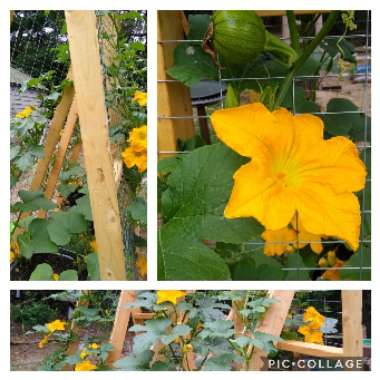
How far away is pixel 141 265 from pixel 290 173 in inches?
25.5

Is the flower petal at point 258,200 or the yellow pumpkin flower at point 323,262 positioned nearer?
the flower petal at point 258,200

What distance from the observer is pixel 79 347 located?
1.56m

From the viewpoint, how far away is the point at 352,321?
122cm

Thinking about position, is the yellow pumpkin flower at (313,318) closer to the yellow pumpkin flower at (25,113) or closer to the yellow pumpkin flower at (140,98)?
the yellow pumpkin flower at (140,98)

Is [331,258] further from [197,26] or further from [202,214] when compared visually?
[197,26]

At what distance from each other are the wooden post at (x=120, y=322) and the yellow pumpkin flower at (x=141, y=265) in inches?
1.9

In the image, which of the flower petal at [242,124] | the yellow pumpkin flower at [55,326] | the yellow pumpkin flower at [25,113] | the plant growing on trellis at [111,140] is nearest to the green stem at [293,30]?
the flower petal at [242,124]

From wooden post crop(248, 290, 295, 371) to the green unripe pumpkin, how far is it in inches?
22.7

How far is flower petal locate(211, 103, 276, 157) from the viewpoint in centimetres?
76

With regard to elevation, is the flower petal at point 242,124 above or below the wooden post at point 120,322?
above

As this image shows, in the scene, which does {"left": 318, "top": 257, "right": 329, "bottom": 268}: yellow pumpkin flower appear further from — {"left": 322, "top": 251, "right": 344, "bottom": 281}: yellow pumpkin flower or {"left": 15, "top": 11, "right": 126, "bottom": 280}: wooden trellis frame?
{"left": 15, "top": 11, "right": 126, "bottom": 280}: wooden trellis frame

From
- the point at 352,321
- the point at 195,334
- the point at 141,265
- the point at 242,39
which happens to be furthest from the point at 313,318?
the point at 242,39

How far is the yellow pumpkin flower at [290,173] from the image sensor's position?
763 millimetres

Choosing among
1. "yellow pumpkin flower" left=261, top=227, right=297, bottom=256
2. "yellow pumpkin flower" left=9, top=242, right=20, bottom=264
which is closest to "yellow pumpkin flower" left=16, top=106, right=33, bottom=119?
"yellow pumpkin flower" left=9, top=242, right=20, bottom=264
